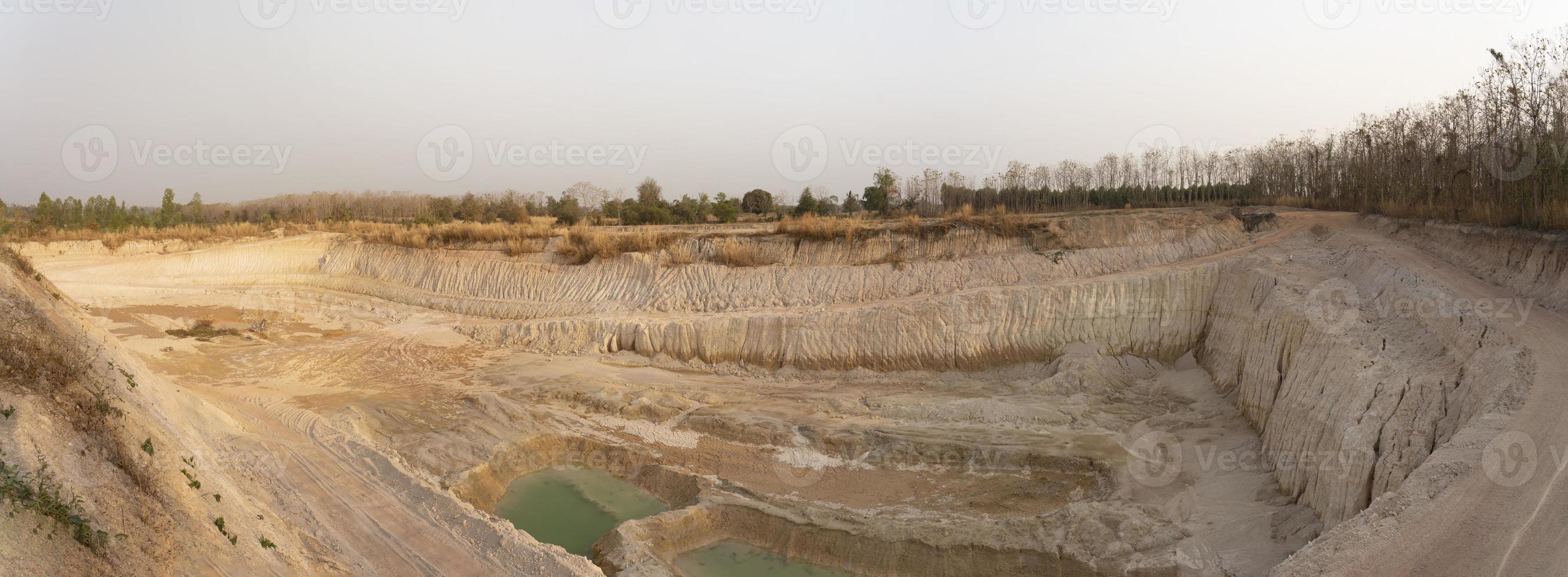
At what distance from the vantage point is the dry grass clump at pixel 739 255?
21.9m

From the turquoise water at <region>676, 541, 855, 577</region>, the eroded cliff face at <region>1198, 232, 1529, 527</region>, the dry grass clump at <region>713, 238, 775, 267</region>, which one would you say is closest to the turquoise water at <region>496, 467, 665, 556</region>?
the turquoise water at <region>676, 541, 855, 577</region>

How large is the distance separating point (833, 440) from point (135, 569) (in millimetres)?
9245

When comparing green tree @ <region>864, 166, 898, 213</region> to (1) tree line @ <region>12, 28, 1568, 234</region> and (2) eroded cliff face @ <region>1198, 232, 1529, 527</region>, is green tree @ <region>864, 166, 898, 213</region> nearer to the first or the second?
(1) tree line @ <region>12, 28, 1568, 234</region>

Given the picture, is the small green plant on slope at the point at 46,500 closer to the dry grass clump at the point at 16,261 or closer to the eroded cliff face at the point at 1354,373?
the dry grass clump at the point at 16,261

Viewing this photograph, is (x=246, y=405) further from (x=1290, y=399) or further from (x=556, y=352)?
(x=1290, y=399)

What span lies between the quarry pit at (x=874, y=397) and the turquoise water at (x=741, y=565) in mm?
160

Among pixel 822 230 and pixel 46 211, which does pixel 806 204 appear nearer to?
pixel 822 230

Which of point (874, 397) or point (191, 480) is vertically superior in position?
point (191, 480)

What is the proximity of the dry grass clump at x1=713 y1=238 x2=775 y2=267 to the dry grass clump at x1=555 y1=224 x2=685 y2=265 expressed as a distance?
1678 mm

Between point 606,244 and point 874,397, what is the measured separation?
1115 cm

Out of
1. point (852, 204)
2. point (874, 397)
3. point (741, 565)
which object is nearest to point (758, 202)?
point (852, 204)

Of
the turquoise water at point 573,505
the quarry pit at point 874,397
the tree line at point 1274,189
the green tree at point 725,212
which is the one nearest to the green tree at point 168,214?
the tree line at point 1274,189

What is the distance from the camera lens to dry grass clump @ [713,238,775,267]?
71.7 ft

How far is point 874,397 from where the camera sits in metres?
15.4
